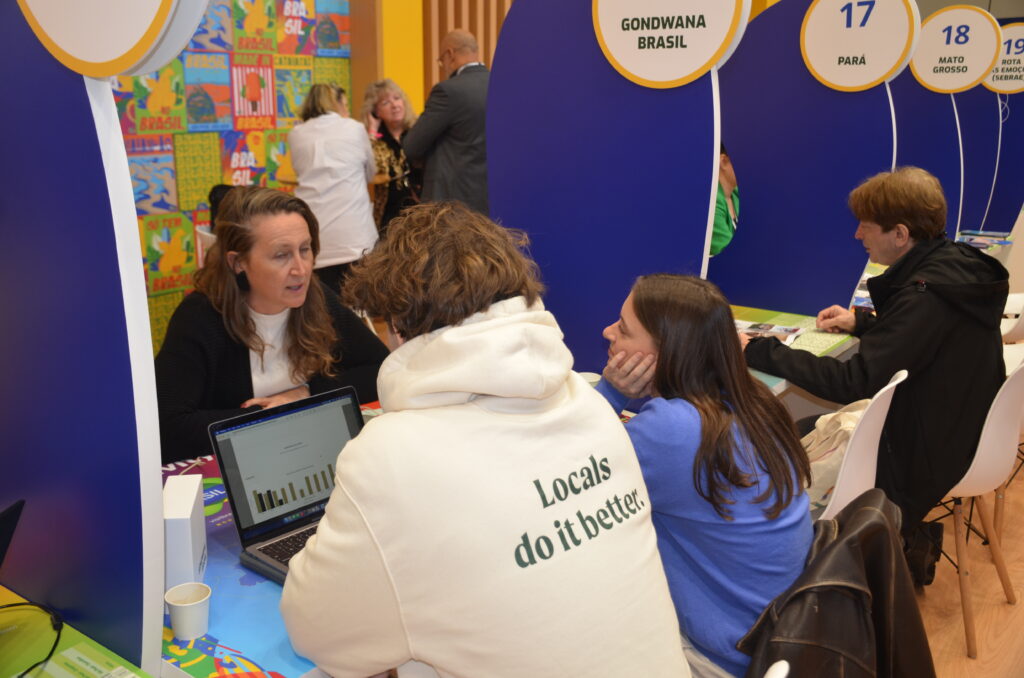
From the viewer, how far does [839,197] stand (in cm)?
320

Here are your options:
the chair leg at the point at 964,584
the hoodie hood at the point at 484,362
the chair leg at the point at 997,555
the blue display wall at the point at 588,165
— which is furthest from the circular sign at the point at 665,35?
the chair leg at the point at 997,555

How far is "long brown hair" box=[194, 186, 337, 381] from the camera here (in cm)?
209

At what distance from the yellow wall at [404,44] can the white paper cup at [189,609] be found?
178 inches

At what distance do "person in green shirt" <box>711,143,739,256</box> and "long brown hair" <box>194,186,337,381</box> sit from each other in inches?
67.4

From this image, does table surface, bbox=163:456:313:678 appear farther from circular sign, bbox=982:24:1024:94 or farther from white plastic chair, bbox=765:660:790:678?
circular sign, bbox=982:24:1024:94

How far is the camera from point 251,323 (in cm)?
211

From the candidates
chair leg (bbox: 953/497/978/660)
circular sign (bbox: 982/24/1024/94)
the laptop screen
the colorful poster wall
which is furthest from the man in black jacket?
circular sign (bbox: 982/24/1024/94)

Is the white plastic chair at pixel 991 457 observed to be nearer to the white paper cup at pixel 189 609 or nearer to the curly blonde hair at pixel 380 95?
the white paper cup at pixel 189 609

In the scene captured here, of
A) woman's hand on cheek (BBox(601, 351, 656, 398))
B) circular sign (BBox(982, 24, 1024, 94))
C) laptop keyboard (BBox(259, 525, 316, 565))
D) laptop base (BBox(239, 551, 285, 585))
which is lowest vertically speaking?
laptop base (BBox(239, 551, 285, 585))

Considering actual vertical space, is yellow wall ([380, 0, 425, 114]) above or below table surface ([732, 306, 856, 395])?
above

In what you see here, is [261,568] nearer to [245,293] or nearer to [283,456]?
[283,456]

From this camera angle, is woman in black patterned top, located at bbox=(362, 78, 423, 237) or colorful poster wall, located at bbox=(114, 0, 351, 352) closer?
colorful poster wall, located at bbox=(114, 0, 351, 352)

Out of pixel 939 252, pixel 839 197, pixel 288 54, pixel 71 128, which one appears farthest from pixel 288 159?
pixel 71 128

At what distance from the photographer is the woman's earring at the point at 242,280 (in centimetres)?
211
